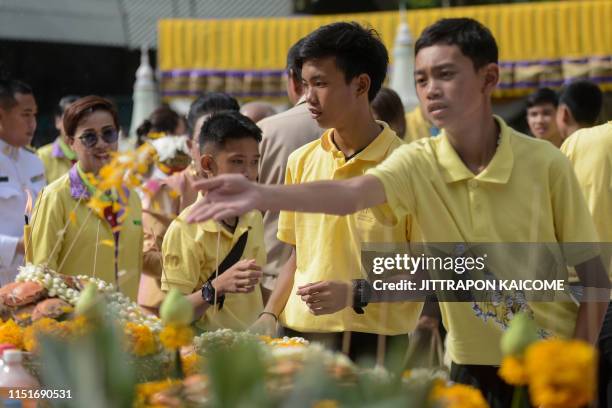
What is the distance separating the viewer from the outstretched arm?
69.7 inches

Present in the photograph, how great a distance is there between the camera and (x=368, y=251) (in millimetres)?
2504

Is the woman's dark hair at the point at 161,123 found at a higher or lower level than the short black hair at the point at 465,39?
higher

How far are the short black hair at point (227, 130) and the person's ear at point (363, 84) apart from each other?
62 centimetres

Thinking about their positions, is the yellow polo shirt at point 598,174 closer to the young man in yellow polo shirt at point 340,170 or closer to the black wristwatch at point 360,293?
the young man in yellow polo shirt at point 340,170

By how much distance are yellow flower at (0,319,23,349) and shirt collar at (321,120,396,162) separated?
87 centimetres

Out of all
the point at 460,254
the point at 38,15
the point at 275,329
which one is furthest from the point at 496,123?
the point at 38,15

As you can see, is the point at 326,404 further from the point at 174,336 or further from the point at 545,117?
the point at 545,117

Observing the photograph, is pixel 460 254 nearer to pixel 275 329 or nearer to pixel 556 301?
pixel 556 301

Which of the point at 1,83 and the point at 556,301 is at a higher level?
the point at 1,83

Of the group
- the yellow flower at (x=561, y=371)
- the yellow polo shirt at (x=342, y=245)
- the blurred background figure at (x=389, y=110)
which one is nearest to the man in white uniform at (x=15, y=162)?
the blurred background figure at (x=389, y=110)

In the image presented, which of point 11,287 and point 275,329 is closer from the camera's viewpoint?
point 11,287

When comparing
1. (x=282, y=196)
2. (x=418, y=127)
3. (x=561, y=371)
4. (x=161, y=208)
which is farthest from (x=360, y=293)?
(x=418, y=127)

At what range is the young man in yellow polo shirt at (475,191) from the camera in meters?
2.10

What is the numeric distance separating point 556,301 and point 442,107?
1.49 ft
